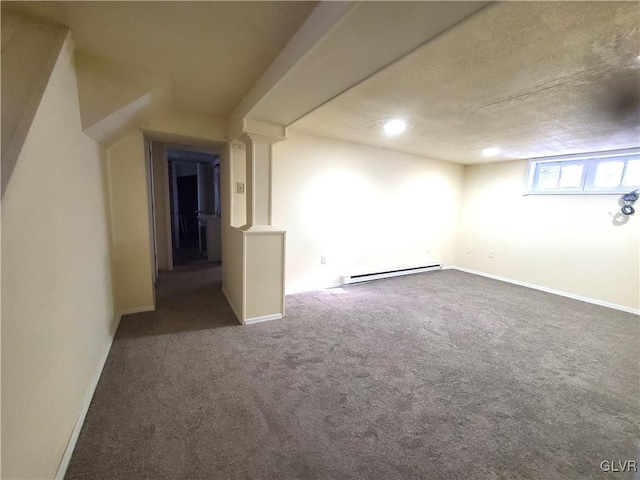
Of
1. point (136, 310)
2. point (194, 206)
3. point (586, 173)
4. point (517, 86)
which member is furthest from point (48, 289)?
point (194, 206)

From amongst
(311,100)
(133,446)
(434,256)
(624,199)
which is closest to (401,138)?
(311,100)

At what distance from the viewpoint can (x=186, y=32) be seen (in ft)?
5.10

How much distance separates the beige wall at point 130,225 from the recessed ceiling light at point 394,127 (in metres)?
2.68

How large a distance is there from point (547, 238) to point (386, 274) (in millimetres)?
2660

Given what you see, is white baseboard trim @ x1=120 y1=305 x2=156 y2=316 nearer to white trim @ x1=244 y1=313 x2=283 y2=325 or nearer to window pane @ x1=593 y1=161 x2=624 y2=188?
white trim @ x1=244 y1=313 x2=283 y2=325

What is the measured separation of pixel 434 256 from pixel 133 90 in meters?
5.37

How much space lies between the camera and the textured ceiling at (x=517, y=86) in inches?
52.3

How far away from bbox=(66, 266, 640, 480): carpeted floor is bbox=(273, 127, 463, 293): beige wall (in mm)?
1183

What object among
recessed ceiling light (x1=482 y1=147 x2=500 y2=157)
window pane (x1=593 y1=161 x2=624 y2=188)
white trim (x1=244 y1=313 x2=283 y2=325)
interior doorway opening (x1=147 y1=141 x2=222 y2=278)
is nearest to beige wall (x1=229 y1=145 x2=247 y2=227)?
interior doorway opening (x1=147 y1=141 x2=222 y2=278)

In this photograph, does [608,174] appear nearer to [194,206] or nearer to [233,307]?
[233,307]

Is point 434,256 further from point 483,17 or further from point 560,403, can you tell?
point 483,17

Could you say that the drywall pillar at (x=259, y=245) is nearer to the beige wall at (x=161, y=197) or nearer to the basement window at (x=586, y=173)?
the beige wall at (x=161, y=197)

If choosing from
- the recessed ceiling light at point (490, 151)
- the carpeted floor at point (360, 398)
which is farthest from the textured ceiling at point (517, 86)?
the carpeted floor at point (360, 398)

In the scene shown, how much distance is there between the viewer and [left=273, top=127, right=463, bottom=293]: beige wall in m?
3.68
